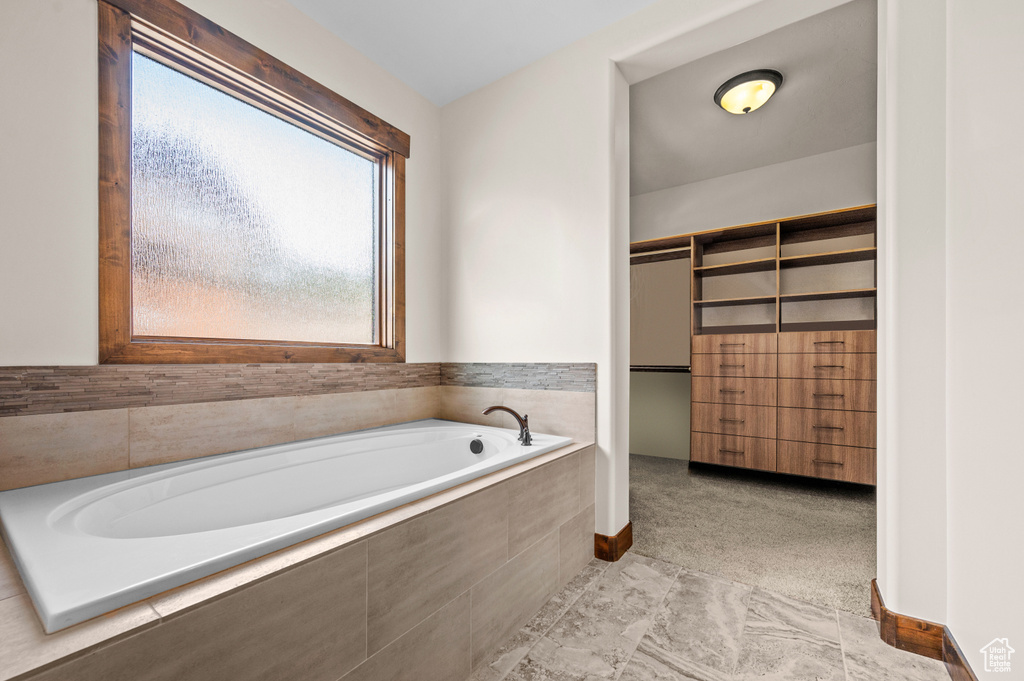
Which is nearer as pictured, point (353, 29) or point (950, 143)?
point (950, 143)

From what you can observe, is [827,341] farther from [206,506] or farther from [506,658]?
[206,506]

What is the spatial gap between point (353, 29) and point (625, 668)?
2759 mm

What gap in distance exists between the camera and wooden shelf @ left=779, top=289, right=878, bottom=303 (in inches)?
117

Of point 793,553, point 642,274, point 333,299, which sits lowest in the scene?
point 793,553

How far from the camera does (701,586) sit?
1723 mm

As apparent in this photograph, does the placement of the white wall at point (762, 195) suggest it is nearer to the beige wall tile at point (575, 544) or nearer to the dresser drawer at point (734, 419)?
the dresser drawer at point (734, 419)

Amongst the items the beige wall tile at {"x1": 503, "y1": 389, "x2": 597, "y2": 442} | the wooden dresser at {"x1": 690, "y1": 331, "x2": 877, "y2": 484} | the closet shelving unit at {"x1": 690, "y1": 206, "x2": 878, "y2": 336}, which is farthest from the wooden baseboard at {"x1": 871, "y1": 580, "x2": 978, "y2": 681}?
the closet shelving unit at {"x1": 690, "y1": 206, "x2": 878, "y2": 336}

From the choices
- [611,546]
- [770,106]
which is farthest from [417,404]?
[770,106]

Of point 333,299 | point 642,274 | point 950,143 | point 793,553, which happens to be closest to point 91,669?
point 333,299

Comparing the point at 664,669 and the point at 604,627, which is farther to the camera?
the point at 604,627

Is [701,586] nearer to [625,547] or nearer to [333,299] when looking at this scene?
[625,547]

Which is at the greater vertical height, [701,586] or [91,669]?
[91,669]

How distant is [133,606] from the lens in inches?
26.7

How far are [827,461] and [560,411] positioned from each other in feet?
6.79
